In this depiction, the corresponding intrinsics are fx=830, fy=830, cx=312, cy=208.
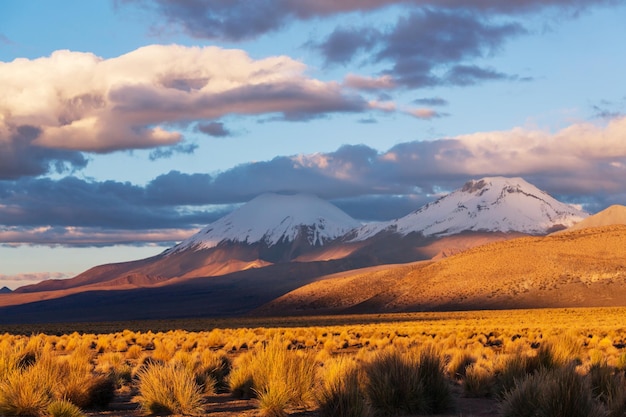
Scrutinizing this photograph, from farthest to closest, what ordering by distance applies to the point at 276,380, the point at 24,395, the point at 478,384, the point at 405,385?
the point at 478,384 < the point at 276,380 < the point at 405,385 < the point at 24,395

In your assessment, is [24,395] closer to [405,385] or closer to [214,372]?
[405,385]

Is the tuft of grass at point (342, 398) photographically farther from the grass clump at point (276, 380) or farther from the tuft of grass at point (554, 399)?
the tuft of grass at point (554, 399)

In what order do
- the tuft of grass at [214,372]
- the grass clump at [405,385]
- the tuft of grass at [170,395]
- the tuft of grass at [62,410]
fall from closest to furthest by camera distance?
1. the tuft of grass at [62,410]
2. the grass clump at [405,385]
3. the tuft of grass at [170,395]
4. the tuft of grass at [214,372]

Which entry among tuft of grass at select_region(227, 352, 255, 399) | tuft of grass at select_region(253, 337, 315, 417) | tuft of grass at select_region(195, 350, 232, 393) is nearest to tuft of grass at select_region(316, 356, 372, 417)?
tuft of grass at select_region(253, 337, 315, 417)

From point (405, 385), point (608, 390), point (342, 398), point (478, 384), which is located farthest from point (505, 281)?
point (342, 398)

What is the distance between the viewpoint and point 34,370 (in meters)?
15.2

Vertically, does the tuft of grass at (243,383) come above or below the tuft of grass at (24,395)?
below

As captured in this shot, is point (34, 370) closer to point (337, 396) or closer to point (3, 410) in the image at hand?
point (3, 410)

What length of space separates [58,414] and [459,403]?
778cm

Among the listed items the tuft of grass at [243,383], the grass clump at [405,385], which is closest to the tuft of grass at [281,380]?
the tuft of grass at [243,383]

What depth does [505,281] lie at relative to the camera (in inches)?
4818

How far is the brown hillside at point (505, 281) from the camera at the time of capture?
4437 inches

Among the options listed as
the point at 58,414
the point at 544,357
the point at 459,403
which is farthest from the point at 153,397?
the point at 544,357

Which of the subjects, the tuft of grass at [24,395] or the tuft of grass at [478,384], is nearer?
the tuft of grass at [24,395]
